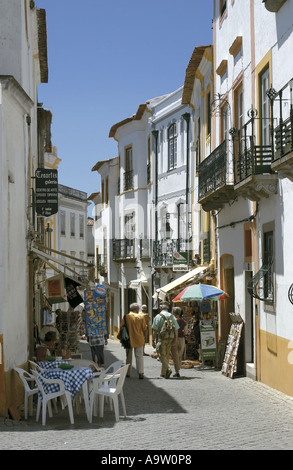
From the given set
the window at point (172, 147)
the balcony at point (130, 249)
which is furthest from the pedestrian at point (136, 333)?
the balcony at point (130, 249)

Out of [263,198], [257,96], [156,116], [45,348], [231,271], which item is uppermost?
[156,116]

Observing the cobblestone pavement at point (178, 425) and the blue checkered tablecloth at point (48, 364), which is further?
the blue checkered tablecloth at point (48, 364)

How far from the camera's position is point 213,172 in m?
20.0

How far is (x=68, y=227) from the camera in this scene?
6175cm

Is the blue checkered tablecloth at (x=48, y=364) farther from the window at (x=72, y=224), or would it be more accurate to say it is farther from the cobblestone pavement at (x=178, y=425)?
the window at (x=72, y=224)

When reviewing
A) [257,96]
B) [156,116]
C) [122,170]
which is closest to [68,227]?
[122,170]

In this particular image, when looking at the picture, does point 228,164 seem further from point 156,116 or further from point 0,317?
point 156,116

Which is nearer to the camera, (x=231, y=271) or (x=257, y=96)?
(x=257, y=96)

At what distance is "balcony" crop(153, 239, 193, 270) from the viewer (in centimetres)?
3003

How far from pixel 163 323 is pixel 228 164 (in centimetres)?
429

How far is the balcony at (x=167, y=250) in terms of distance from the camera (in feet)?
98.5

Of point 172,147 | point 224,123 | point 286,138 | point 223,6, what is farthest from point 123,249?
point 286,138

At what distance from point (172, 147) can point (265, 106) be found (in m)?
16.2

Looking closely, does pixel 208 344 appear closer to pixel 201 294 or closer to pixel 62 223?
pixel 201 294
